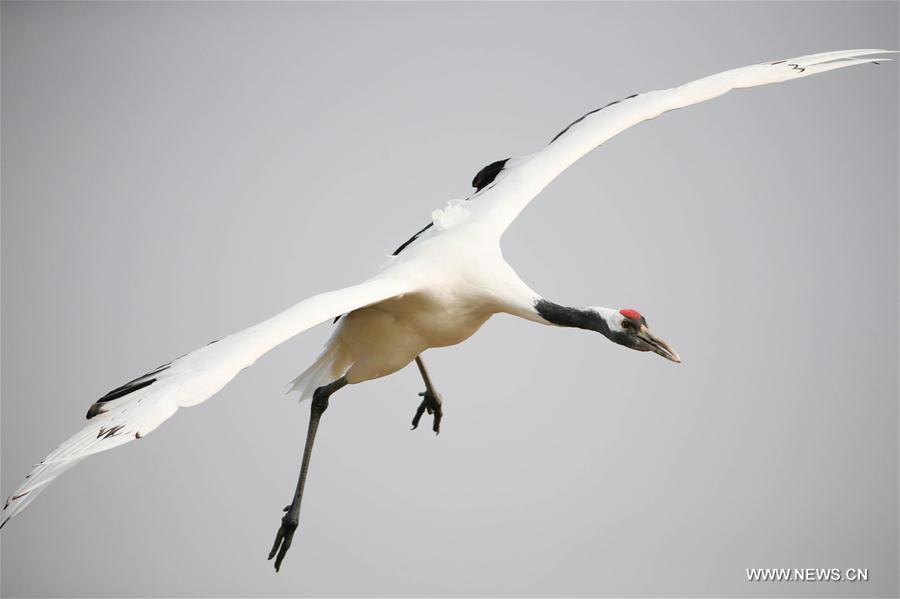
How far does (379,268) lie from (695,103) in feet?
6.73

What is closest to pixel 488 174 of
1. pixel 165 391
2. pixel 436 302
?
pixel 436 302

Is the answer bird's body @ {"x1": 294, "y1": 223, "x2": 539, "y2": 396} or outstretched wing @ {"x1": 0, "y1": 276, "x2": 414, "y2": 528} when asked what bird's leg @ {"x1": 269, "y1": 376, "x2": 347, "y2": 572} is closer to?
bird's body @ {"x1": 294, "y1": 223, "x2": 539, "y2": 396}

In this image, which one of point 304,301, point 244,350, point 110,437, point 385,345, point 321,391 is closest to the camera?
point 110,437

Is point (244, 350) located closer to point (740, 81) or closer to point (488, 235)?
point (488, 235)

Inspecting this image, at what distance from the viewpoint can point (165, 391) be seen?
4.45 meters

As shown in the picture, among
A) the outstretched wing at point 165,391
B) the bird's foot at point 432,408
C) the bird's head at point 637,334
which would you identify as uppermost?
the outstretched wing at point 165,391

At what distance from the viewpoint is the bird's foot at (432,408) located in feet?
23.9

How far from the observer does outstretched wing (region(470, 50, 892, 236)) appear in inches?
259

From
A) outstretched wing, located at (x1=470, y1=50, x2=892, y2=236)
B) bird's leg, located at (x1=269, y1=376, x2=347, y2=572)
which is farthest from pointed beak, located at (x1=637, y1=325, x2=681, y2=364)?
bird's leg, located at (x1=269, y1=376, x2=347, y2=572)

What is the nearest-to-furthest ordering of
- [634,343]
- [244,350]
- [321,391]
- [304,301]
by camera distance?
1. [244,350]
2. [304,301]
3. [634,343]
4. [321,391]

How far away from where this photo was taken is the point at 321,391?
652cm

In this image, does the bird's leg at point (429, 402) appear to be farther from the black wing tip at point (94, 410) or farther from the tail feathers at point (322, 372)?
the black wing tip at point (94, 410)

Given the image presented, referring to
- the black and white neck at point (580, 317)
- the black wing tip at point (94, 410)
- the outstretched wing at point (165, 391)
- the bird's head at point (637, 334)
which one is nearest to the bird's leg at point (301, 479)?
the black and white neck at point (580, 317)

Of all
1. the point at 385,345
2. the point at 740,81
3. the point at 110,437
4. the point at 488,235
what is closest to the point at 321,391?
the point at 385,345
